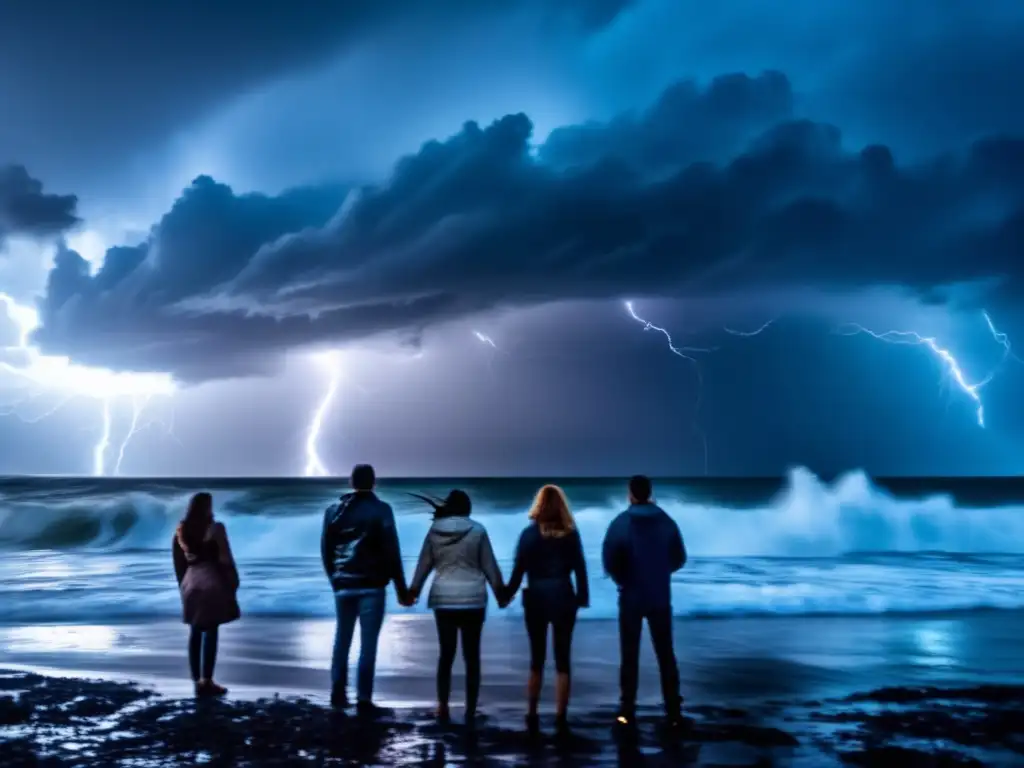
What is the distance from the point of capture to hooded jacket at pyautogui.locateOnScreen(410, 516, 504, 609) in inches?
295

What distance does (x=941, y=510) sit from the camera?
51.5 metres

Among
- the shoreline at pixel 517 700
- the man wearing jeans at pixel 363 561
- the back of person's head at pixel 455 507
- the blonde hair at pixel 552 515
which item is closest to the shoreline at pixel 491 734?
the shoreline at pixel 517 700

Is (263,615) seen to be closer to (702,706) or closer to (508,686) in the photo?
(508,686)

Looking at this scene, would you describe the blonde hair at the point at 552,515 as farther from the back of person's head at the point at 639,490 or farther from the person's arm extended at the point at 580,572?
the back of person's head at the point at 639,490

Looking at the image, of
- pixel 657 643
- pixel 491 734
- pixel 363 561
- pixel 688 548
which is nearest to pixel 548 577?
pixel 657 643

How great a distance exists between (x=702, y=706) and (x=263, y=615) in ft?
29.2

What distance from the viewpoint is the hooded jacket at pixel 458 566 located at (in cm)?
748

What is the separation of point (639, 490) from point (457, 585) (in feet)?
5.44

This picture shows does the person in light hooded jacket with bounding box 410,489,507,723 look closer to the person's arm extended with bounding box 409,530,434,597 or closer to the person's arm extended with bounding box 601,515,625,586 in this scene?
the person's arm extended with bounding box 409,530,434,597

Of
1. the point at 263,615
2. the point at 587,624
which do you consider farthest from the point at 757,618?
the point at 263,615

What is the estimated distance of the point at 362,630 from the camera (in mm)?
7973

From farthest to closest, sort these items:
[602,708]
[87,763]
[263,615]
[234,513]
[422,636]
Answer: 1. [234,513]
2. [263,615]
3. [422,636]
4. [602,708]
5. [87,763]

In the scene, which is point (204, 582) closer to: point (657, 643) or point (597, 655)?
point (657, 643)

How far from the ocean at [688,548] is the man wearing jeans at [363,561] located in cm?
709
